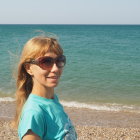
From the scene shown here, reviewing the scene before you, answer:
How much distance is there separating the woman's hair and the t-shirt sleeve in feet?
1.39

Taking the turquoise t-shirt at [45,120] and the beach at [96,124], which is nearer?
the turquoise t-shirt at [45,120]

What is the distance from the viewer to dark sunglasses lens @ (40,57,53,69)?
7.57 feet

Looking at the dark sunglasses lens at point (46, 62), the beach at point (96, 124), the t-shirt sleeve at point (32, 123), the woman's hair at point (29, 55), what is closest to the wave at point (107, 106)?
the beach at point (96, 124)

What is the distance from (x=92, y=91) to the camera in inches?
567

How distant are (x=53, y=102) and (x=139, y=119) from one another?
28.3ft

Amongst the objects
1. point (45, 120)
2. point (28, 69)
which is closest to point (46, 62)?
point (28, 69)

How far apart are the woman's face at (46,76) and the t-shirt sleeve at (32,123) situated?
29cm

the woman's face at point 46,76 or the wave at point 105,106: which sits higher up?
the woman's face at point 46,76

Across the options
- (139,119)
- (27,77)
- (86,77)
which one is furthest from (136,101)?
(27,77)

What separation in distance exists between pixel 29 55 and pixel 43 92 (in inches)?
11.9

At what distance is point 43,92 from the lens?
2.38 meters

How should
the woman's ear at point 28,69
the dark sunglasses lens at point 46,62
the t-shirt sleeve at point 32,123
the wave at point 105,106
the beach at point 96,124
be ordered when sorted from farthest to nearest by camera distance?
the wave at point 105,106 < the beach at point 96,124 < the woman's ear at point 28,69 < the dark sunglasses lens at point 46,62 < the t-shirt sleeve at point 32,123

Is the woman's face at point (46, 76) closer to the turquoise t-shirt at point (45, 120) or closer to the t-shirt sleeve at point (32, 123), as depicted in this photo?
the turquoise t-shirt at point (45, 120)

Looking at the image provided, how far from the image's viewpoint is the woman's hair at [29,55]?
2.32 m
